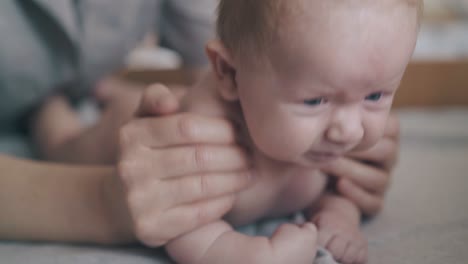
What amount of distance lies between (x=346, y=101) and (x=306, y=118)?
0.14 ft

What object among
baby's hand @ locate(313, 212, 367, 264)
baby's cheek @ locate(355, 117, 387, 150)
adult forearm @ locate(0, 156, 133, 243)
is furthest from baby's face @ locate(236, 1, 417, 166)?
adult forearm @ locate(0, 156, 133, 243)

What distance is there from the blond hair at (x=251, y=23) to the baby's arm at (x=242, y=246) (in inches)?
7.8

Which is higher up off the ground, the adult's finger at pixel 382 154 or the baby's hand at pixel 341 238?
the adult's finger at pixel 382 154

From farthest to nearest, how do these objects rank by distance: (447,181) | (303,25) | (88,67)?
(88,67), (447,181), (303,25)

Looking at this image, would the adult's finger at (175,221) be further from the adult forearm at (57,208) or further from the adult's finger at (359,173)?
the adult's finger at (359,173)

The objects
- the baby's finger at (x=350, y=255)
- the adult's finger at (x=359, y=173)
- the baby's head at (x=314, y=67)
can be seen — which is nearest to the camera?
the baby's head at (x=314, y=67)

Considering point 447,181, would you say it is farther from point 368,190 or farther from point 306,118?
point 306,118

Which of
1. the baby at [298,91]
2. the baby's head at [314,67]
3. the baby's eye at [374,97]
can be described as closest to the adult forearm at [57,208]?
the baby at [298,91]

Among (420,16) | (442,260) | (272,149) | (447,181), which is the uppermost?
(420,16)

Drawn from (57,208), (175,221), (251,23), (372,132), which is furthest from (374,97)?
(57,208)

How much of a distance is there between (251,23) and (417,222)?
14.7 inches

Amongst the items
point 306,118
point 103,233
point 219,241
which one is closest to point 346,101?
point 306,118

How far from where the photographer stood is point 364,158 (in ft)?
2.19

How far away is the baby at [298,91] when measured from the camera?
0.45m
